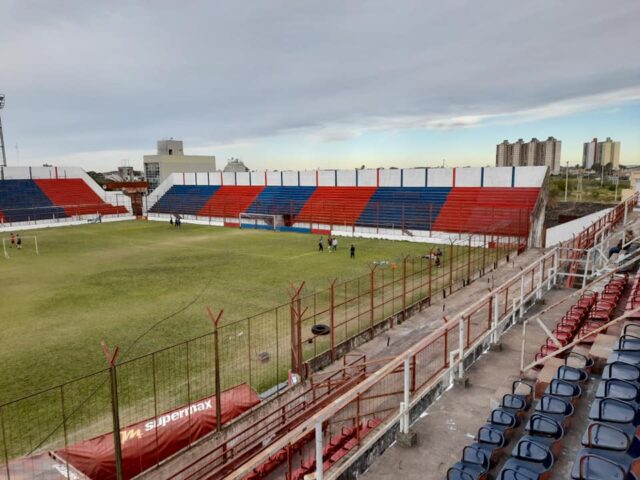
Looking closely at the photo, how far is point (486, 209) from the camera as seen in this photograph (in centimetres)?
4212

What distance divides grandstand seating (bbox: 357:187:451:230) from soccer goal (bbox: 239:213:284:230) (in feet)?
33.1

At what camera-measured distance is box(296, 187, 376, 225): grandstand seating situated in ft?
162

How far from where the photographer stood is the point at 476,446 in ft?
18.7

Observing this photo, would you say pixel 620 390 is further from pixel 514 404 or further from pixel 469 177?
pixel 469 177

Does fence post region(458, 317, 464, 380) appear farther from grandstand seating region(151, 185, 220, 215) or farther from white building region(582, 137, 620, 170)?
white building region(582, 137, 620, 170)

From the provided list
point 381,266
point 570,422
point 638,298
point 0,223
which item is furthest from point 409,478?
point 0,223

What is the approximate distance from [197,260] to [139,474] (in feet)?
77.1

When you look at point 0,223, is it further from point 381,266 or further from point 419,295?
point 419,295

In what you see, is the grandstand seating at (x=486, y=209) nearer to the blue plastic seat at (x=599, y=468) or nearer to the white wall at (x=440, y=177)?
the white wall at (x=440, y=177)

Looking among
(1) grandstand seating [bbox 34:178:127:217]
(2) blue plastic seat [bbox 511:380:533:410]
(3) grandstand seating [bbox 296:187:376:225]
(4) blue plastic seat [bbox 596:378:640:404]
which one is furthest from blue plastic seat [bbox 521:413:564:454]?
(1) grandstand seating [bbox 34:178:127:217]

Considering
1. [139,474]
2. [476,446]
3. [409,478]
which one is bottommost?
[139,474]

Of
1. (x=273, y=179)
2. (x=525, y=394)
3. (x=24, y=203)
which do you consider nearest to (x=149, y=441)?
(x=525, y=394)

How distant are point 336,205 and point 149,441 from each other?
144 feet

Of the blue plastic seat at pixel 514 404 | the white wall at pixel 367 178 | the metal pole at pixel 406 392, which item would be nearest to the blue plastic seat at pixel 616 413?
the blue plastic seat at pixel 514 404
